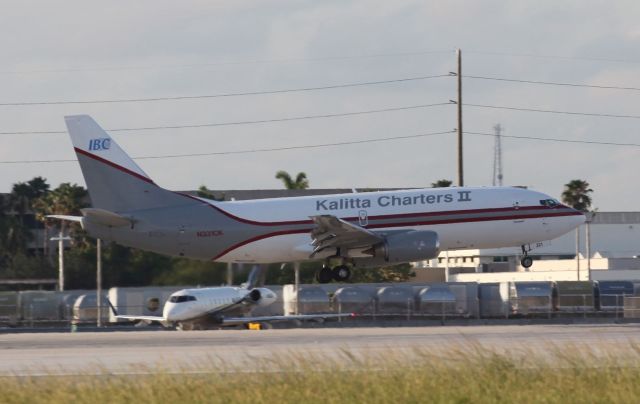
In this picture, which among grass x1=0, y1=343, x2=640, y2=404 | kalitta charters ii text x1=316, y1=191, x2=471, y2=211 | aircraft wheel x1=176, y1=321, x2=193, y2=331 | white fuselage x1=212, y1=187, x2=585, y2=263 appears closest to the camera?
grass x1=0, y1=343, x2=640, y2=404

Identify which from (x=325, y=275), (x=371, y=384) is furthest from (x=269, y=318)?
(x=371, y=384)

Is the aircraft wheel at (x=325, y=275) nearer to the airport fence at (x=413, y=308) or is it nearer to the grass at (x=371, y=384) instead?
the airport fence at (x=413, y=308)

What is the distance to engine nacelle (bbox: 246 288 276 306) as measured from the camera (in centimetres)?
6831

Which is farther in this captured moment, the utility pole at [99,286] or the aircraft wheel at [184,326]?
the utility pole at [99,286]

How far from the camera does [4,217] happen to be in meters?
110

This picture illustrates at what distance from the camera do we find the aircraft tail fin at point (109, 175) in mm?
55750

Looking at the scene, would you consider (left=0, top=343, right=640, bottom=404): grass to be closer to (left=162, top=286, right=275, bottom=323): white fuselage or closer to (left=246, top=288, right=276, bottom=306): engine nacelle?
(left=162, top=286, right=275, bottom=323): white fuselage

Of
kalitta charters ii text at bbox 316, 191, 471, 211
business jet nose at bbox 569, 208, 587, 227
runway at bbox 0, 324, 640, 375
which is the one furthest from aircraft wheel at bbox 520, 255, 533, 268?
runway at bbox 0, 324, 640, 375

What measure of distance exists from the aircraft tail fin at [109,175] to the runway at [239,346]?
7.11 meters

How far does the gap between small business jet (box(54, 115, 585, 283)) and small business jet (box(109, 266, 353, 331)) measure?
31.1 feet

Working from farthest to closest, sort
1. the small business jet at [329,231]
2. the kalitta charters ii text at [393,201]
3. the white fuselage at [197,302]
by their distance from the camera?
the white fuselage at [197,302], the kalitta charters ii text at [393,201], the small business jet at [329,231]

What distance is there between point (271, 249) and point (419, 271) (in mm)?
53848

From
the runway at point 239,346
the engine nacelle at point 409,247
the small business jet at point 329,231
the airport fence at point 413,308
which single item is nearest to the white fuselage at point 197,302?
the airport fence at point 413,308

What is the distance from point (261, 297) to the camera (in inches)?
2719
